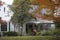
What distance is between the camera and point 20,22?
39250 millimetres

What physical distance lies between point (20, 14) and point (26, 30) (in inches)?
158

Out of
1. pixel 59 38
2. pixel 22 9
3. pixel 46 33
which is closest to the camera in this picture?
pixel 59 38

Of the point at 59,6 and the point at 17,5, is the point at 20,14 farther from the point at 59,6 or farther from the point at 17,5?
the point at 59,6

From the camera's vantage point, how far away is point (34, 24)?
4200cm

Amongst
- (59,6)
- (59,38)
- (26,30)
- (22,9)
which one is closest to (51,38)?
(59,38)

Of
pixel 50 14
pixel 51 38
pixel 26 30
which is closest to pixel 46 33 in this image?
pixel 51 38

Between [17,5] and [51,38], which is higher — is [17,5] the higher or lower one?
the higher one

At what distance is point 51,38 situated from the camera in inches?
1034

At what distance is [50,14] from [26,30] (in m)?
22.0

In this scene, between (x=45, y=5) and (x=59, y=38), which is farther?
(x=59, y=38)

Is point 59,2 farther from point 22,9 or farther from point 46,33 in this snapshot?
point 22,9

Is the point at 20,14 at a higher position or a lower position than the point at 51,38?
higher

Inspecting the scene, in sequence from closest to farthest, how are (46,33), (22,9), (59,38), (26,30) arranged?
(59,38)
(46,33)
(22,9)
(26,30)

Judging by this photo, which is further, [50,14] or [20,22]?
[20,22]
